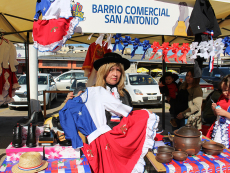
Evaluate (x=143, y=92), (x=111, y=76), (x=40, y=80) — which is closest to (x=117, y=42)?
(x=111, y=76)

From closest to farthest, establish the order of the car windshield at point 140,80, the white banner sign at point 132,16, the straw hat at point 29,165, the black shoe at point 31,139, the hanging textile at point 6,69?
the straw hat at point 29,165 → the black shoe at point 31,139 → the white banner sign at point 132,16 → the hanging textile at point 6,69 → the car windshield at point 140,80

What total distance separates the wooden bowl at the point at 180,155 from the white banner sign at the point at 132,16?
1.53m

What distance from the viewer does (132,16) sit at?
2.32 m

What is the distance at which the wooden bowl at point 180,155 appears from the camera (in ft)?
6.30

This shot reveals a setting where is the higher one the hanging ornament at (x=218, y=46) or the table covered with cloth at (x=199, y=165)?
the hanging ornament at (x=218, y=46)

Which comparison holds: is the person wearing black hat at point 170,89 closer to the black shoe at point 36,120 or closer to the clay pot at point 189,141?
the clay pot at point 189,141

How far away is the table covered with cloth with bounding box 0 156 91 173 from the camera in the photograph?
1812 mm

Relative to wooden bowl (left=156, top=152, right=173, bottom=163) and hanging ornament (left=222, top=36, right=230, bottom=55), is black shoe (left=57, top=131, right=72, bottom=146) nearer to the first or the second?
wooden bowl (left=156, top=152, right=173, bottom=163)

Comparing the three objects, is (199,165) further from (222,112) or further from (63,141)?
(63,141)

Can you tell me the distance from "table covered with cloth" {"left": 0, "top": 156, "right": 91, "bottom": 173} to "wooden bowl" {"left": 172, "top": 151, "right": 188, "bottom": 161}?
3.09ft

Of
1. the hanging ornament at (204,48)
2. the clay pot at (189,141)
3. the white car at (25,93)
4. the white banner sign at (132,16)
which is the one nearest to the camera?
the clay pot at (189,141)

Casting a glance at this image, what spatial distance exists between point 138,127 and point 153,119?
0.22 metres

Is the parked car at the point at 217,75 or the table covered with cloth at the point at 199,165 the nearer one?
the table covered with cloth at the point at 199,165

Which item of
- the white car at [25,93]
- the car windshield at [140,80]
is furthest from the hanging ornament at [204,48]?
the white car at [25,93]
